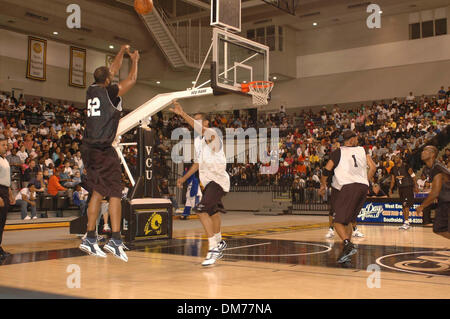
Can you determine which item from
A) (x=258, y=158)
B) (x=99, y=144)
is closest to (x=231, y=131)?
(x=258, y=158)

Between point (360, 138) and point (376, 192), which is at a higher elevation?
point (360, 138)

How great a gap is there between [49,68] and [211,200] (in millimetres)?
26221

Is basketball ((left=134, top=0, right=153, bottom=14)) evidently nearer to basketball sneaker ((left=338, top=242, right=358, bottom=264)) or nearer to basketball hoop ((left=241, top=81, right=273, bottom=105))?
Answer: basketball sneaker ((left=338, top=242, right=358, bottom=264))

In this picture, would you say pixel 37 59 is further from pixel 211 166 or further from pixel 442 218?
pixel 442 218

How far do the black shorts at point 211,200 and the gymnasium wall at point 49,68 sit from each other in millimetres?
24205

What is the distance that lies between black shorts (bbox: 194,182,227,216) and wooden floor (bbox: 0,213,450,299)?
79 centimetres

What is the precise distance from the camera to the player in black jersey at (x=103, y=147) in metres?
5.51

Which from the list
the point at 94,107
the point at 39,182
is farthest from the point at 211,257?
the point at 39,182

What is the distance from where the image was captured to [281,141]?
27219 millimetres


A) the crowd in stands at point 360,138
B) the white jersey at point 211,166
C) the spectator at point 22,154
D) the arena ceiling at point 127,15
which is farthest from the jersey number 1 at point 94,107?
the arena ceiling at point 127,15

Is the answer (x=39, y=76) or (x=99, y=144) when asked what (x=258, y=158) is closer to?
(x=39, y=76)

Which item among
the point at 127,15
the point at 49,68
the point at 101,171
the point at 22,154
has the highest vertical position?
the point at 127,15

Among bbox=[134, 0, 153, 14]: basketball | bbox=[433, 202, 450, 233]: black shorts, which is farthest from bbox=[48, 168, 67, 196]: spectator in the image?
bbox=[433, 202, 450, 233]: black shorts

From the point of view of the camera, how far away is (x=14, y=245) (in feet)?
31.2
